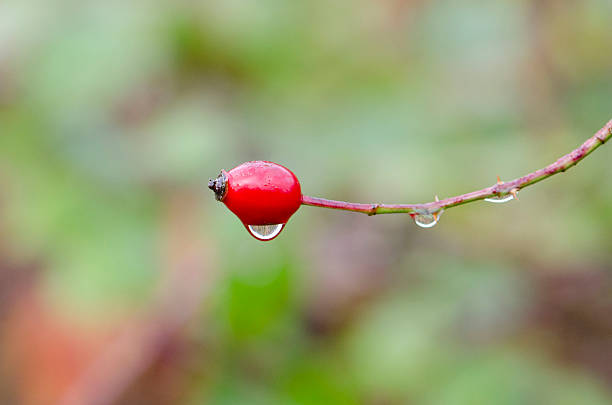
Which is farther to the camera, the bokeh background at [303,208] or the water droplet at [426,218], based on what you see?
the bokeh background at [303,208]

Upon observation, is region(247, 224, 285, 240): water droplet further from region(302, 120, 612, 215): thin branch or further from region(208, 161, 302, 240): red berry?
region(302, 120, 612, 215): thin branch

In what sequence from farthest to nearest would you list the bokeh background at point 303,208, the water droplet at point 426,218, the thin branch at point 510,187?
the bokeh background at point 303,208, the water droplet at point 426,218, the thin branch at point 510,187

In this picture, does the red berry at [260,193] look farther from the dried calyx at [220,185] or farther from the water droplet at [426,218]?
the water droplet at [426,218]

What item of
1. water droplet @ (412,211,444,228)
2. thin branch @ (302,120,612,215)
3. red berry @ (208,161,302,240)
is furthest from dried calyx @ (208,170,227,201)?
water droplet @ (412,211,444,228)

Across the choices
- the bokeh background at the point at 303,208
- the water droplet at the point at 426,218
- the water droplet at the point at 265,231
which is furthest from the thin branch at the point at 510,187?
the bokeh background at the point at 303,208

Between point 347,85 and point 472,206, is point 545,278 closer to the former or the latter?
point 472,206

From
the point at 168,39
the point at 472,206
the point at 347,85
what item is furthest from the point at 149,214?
the point at 472,206
